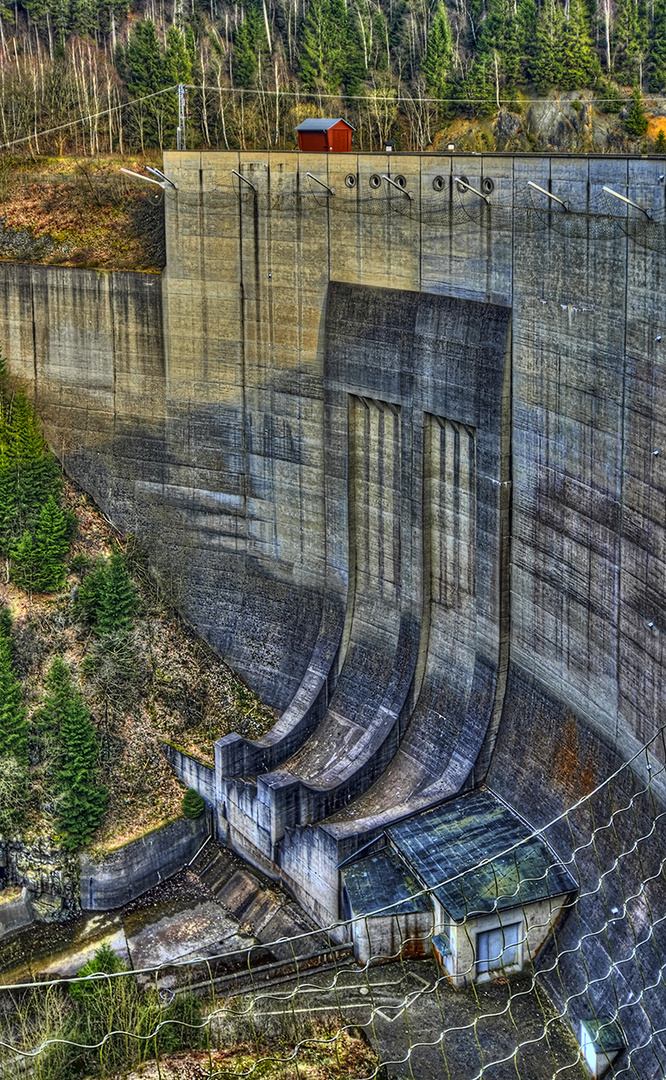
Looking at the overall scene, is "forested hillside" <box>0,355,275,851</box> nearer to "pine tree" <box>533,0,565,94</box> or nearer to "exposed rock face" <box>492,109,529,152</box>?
"exposed rock face" <box>492,109,529,152</box>

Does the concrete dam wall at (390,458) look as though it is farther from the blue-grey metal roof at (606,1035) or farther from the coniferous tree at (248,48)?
the coniferous tree at (248,48)

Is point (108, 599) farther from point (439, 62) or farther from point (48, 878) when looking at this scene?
point (439, 62)

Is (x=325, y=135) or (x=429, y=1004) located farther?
(x=325, y=135)

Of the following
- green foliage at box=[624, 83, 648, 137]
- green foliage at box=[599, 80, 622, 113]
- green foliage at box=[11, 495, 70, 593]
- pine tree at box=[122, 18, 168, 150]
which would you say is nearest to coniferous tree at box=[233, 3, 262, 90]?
pine tree at box=[122, 18, 168, 150]

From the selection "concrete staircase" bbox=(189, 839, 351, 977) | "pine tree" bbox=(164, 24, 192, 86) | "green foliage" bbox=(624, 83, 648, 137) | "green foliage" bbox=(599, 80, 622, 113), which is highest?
"pine tree" bbox=(164, 24, 192, 86)

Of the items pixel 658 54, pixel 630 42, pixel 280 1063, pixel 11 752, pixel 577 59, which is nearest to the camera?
pixel 280 1063

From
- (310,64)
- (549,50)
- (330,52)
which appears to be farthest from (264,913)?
(549,50)

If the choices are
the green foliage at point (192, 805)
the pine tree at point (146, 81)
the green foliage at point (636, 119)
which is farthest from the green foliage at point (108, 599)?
the green foliage at point (636, 119)
